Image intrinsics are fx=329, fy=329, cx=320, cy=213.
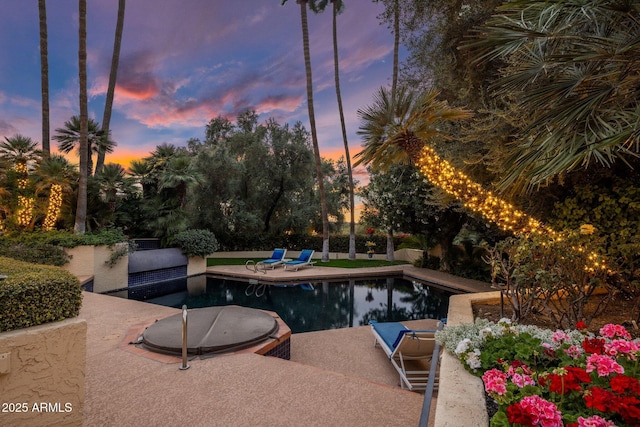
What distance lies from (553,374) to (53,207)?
12.5 m

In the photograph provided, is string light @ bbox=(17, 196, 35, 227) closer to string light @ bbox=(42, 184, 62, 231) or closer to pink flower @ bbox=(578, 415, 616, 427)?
string light @ bbox=(42, 184, 62, 231)

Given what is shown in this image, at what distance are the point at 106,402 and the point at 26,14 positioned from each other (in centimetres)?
1571

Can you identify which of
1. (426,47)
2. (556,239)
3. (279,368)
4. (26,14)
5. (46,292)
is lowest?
(279,368)

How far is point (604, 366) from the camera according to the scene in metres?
1.81

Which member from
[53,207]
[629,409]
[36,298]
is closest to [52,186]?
[53,207]

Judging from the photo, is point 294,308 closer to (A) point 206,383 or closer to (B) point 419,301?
(B) point 419,301

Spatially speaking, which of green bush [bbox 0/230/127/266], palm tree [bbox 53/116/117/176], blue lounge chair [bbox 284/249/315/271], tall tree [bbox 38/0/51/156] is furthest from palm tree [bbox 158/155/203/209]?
blue lounge chair [bbox 284/249/315/271]

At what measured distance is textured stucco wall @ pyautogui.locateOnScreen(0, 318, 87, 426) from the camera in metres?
1.97

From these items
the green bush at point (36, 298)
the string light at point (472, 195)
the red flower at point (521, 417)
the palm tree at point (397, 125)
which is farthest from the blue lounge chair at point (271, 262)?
the red flower at point (521, 417)

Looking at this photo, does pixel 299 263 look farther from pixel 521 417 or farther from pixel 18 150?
pixel 521 417

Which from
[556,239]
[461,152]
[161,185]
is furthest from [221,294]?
[556,239]

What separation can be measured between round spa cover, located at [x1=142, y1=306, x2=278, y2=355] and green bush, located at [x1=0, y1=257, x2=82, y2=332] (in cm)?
190

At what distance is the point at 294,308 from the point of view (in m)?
8.61

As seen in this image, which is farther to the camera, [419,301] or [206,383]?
[419,301]
